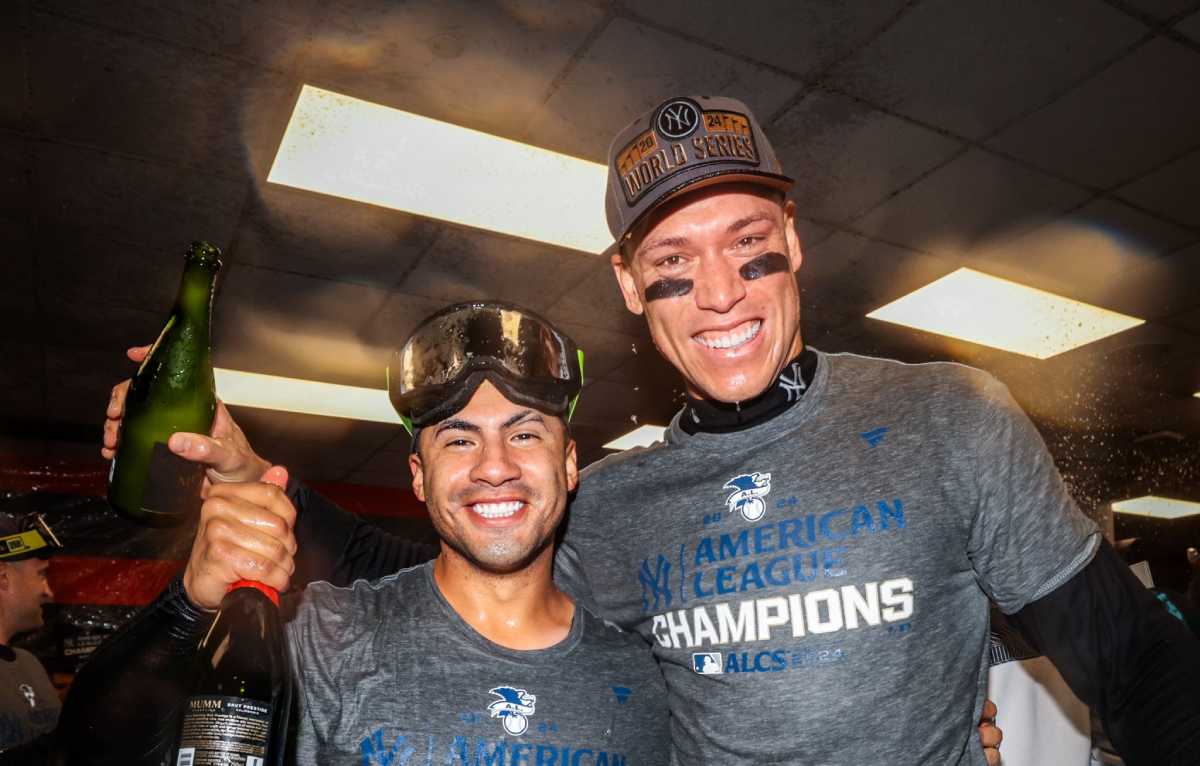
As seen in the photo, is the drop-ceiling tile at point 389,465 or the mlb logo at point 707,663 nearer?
the mlb logo at point 707,663

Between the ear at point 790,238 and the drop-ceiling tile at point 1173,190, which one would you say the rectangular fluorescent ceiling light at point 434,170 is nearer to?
the ear at point 790,238

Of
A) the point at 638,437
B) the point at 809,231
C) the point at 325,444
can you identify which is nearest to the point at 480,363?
the point at 809,231

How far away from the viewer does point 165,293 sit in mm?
5816

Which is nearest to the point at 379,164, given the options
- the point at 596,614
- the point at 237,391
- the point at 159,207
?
the point at 159,207

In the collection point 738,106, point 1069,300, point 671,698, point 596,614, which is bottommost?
point 671,698

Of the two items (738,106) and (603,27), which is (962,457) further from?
(603,27)

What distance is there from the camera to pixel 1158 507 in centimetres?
1409

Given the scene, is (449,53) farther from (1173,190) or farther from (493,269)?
(1173,190)

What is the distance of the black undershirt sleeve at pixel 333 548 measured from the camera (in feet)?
6.73

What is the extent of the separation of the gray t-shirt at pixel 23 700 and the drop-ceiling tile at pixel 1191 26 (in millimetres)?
6450

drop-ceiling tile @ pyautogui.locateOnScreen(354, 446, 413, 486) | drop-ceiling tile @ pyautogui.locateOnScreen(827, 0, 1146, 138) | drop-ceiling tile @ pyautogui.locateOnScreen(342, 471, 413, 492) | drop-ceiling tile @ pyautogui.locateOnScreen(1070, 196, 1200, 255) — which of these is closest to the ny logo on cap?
drop-ceiling tile @ pyautogui.locateOnScreen(827, 0, 1146, 138)

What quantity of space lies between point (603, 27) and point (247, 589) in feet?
9.45

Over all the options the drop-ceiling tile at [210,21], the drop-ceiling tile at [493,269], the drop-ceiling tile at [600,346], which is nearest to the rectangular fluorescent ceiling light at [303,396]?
the drop-ceiling tile at [600,346]

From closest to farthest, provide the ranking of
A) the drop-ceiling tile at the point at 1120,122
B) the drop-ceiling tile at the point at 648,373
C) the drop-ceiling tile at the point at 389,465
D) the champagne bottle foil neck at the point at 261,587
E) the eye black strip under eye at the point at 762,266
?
the champagne bottle foil neck at the point at 261,587 → the eye black strip under eye at the point at 762,266 → the drop-ceiling tile at the point at 1120,122 → the drop-ceiling tile at the point at 648,373 → the drop-ceiling tile at the point at 389,465
